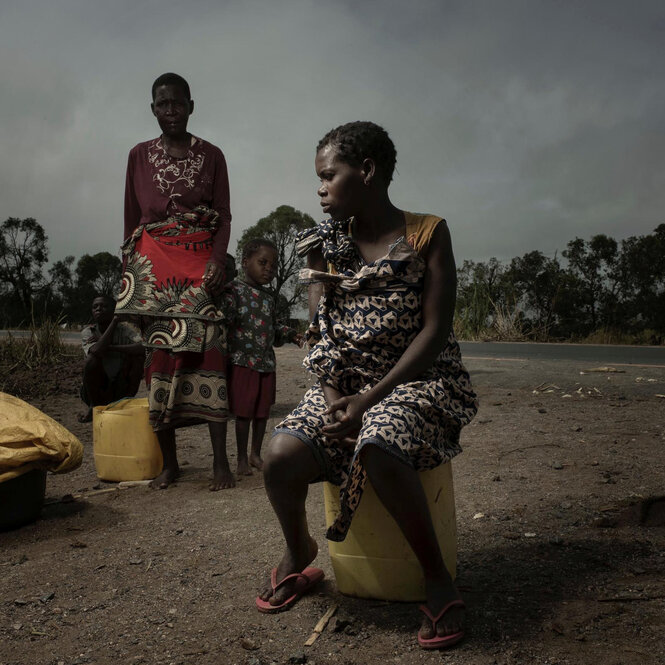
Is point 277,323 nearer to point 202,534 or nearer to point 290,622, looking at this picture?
point 202,534

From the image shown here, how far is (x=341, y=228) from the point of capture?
2428 millimetres

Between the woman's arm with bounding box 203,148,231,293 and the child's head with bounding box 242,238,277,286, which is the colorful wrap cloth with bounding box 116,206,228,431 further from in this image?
the child's head with bounding box 242,238,277,286

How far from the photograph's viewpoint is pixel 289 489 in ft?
7.18

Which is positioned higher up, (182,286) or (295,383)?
(182,286)

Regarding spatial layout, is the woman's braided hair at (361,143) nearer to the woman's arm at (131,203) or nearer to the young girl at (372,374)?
the young girl at (372,374)

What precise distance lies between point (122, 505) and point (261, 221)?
19330mm

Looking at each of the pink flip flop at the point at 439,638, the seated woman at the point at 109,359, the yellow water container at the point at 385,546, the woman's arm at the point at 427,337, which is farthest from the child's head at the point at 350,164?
the seated woman at the point at 109,359

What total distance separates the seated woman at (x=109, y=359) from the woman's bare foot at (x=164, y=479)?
1944 millimetres

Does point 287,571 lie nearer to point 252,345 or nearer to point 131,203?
point 252,345

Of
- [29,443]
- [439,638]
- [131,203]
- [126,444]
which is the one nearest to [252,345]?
[126,444]

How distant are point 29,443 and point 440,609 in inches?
84.5

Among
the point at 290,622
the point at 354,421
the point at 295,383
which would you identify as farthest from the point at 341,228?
the point at 295,383

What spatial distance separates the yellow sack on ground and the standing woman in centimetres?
66

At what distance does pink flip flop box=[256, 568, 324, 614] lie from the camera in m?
2.26
